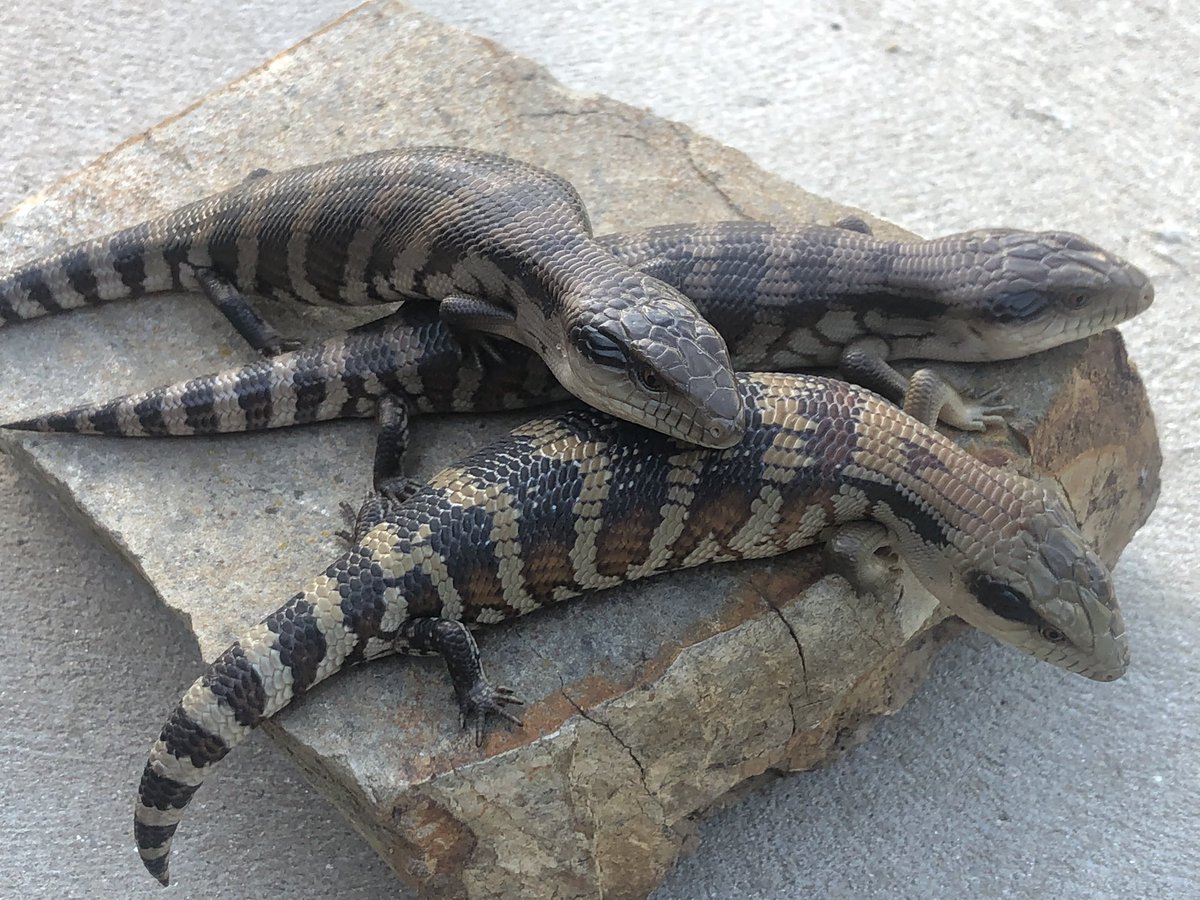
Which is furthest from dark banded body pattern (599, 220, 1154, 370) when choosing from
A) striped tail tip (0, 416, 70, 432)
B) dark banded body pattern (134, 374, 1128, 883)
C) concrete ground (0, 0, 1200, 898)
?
striped tail tip (0, 416, 70, 432)

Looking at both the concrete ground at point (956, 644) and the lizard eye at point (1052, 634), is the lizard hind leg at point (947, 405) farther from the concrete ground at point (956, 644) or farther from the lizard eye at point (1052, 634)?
the concrete ground at point (956, 644)

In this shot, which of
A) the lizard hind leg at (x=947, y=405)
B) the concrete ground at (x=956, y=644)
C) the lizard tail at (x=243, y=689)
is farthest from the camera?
the concrete ground at (x=956, y=644)

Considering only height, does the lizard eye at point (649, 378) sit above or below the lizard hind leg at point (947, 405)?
above

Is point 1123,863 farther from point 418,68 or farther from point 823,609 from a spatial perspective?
point 418,68

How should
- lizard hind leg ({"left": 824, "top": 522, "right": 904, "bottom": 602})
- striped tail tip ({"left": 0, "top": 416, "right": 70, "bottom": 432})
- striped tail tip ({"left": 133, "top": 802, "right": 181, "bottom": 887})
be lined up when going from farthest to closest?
striped tail tip ({"left": 0, "top": 416, "right": 70, "bottom": 432}) → lizard hind leg ({"left": 824, "top": 522, "right": 904, "bottom": 602}) → striped tail tip ({"left": 133, "top": 802, "right": 181, "bottom": 887})

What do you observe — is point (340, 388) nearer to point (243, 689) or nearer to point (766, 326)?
point (243, 689)

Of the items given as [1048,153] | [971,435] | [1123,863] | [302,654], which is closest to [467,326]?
[302,654]

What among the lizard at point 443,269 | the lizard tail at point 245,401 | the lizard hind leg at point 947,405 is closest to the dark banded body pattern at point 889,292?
the lizard hind leg at point 947,405

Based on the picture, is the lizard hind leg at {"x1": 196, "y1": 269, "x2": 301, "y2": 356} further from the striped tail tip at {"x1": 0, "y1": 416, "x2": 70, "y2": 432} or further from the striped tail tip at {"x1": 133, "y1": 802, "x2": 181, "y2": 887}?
the striped tail tip at {"x1": 133, "y1": 802, "x2": 181, "y2": 887}

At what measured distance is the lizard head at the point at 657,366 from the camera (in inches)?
138

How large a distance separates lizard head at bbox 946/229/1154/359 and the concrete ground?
1.17 meters

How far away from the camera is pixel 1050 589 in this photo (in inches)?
142

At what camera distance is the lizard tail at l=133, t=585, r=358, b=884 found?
3459mm

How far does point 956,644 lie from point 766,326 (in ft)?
4.47
